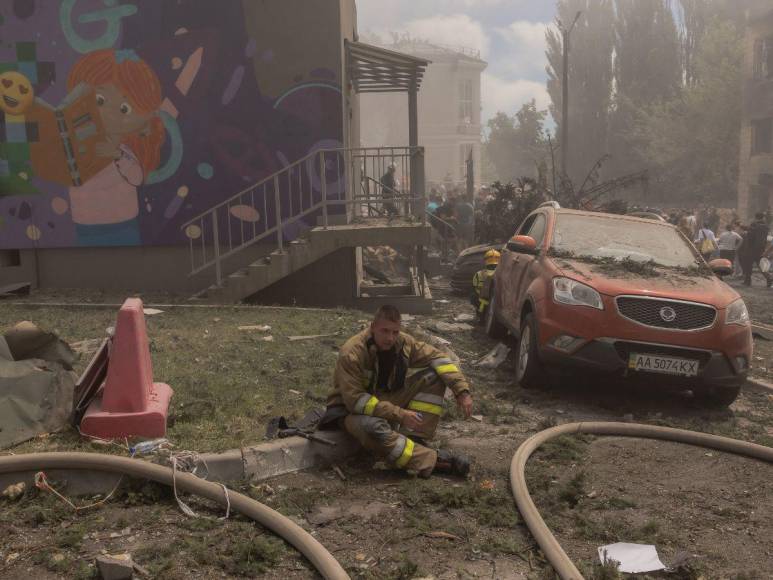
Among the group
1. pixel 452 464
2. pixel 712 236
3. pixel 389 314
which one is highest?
pixel 389 314

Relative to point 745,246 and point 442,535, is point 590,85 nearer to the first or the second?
point 745,246

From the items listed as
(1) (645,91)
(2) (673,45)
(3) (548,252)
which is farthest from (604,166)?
(3) (548,252)

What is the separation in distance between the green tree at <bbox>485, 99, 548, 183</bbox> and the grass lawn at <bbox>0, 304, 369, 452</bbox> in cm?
5106

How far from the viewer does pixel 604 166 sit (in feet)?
183

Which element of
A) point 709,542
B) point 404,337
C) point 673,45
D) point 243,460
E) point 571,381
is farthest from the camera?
point 673,45

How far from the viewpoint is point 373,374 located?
472 cm

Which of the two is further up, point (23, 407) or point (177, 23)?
point (177, 23)

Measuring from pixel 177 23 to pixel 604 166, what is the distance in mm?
48359

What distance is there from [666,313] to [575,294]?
2.43 feet

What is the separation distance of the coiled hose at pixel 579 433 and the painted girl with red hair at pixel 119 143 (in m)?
9.06

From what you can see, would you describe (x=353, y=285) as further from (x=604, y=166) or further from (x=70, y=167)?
(x=604, y=166)

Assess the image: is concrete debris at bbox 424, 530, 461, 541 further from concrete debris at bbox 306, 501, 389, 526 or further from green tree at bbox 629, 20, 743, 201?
green tree at bbox 629, 20, 743, 201

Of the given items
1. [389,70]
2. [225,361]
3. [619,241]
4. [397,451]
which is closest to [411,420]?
[397,451]

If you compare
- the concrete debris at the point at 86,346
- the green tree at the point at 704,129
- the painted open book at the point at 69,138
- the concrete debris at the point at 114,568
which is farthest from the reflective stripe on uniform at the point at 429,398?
the green tree at the point at 704,129
